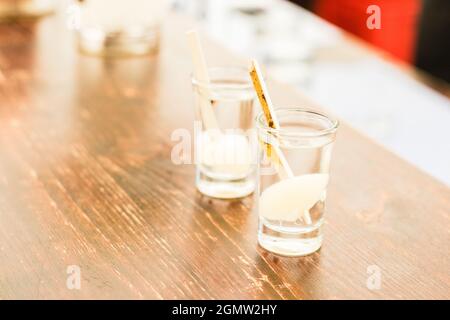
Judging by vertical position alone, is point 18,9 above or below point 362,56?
above

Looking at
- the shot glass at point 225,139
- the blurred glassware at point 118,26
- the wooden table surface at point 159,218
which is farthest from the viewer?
the blurred glassware at point 118,26

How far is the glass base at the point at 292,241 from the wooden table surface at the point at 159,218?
0.01m

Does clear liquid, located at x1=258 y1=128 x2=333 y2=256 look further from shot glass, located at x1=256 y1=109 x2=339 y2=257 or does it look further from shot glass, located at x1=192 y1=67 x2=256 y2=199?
shot glass, located at x1=192 y1=67 x2=256 y2=199

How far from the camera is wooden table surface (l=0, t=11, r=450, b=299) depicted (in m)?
0.91

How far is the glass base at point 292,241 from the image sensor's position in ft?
3.18

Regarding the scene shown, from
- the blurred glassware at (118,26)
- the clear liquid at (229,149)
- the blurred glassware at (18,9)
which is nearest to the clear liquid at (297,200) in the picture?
the clear liquid at (229,149)

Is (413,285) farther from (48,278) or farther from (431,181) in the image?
(48,278)

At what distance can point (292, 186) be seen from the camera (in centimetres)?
94

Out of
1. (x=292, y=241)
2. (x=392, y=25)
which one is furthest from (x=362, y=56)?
(x=292, y=241)

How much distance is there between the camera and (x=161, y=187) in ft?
3.80

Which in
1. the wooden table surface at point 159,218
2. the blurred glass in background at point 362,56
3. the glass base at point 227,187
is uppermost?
the glass base at point 227,187

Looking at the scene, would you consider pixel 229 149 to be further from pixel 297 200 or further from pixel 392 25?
pixel 392 25

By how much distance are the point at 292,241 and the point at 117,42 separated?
0.95m

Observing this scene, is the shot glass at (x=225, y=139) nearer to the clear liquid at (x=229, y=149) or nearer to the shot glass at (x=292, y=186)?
the clear liquid at (x=229, y=149)
